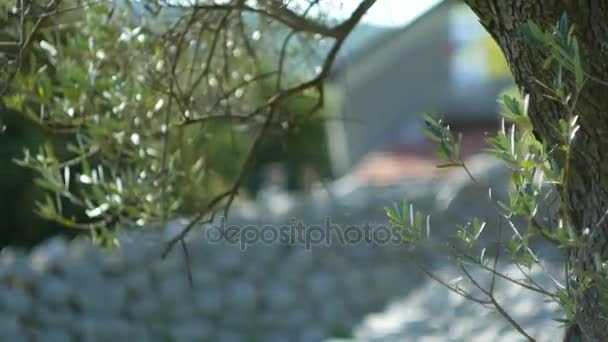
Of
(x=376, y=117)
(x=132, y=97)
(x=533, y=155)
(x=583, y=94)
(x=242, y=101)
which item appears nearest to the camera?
(x=533, y=155)

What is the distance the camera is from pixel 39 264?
6645mm

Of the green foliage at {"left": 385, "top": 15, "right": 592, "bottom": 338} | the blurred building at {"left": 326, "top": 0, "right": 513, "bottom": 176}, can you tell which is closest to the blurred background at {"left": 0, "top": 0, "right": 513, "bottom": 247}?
the blurred building at {"left": 326, "top": 0, "right": 513, "bottom": 176}

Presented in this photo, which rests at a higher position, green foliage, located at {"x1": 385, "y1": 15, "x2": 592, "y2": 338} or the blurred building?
the blurred building

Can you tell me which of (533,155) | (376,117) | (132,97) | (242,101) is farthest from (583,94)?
(376,117)

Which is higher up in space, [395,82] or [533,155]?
[395,82]

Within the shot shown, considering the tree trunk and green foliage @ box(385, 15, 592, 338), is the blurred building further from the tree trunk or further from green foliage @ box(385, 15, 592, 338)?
green foliage @ box(385, 15, 592, 338)

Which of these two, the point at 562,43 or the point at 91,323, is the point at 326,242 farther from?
the point at 562,43

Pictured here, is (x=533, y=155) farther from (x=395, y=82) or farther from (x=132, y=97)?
(x=395, y=82)

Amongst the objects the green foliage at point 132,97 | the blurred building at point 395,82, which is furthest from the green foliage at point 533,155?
the blurred building at point 395,82

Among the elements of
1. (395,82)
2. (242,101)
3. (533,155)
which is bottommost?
(533,155)

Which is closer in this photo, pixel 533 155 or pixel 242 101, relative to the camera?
pixel 533 155

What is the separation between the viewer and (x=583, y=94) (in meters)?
2.29

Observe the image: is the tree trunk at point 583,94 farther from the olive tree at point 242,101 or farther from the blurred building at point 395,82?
the blurred building at point 395,82

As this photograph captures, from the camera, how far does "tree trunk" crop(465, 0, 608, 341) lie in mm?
2283
